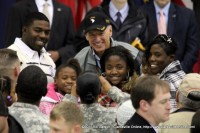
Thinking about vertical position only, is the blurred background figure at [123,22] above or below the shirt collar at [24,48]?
above

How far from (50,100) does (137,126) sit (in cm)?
239

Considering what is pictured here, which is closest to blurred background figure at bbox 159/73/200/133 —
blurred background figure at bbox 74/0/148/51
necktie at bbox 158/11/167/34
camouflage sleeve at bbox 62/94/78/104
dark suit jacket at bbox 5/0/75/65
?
camouflage sleeve at bbox 62/94/78/104

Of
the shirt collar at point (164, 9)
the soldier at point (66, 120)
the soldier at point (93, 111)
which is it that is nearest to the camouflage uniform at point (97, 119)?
the soldier at point (93, 111)

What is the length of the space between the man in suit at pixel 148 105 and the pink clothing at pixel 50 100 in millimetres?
1901

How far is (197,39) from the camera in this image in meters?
15.1

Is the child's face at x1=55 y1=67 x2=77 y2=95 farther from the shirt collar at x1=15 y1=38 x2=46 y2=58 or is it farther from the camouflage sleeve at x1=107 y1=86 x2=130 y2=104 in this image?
the shirt collar at x1=15 y1=38 x2=46 y2=58

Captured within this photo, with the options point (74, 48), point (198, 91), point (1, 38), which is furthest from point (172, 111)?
point (1, 38)

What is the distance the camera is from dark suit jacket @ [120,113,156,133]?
942cm

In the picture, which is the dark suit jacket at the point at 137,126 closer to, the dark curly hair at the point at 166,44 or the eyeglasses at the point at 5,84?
the eyeglasses at the point at 5,84

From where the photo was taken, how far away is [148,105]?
31.9ft

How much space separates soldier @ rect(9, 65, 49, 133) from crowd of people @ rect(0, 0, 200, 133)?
1cm

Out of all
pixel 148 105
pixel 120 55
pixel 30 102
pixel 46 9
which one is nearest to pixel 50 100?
pixel 120 55

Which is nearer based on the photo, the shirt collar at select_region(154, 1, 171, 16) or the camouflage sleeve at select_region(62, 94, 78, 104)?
A: the camouflage sleeve at select_region(62, 94, 78, 104)

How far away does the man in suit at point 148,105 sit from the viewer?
9531mm
